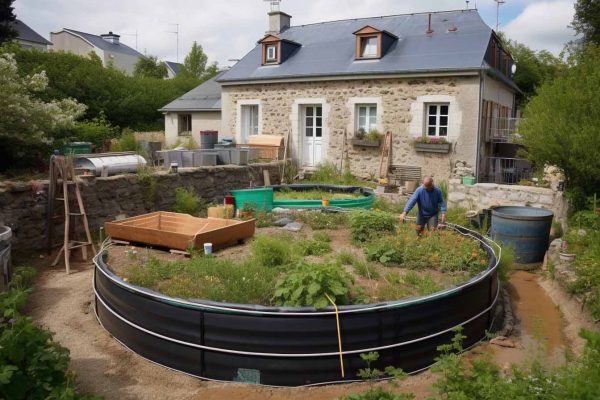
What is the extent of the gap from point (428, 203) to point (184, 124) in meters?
16.2

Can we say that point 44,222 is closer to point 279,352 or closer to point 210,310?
point 210,310

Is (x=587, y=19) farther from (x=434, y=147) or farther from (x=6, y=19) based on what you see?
(x=6, y=19)

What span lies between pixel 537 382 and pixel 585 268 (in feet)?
14.0

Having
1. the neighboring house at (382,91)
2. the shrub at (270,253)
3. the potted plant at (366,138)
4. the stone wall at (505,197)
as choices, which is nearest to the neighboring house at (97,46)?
the neighboring house at (382,91)

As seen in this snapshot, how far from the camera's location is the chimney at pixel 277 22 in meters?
20.5

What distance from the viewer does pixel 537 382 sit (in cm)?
338

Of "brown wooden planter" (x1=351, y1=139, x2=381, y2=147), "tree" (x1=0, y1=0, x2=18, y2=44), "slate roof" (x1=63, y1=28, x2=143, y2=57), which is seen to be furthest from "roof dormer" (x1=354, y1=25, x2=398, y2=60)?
"slate roof" (x1=63, y1=28, x2=143, y2=57)

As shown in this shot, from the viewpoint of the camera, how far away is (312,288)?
5047 millimetres

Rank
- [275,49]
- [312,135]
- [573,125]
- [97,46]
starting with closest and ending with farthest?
[573,125], [312,135], [275,49], [97,46]

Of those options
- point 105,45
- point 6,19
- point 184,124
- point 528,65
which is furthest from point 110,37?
point 528,65

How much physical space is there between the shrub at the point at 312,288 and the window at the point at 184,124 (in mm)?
17583

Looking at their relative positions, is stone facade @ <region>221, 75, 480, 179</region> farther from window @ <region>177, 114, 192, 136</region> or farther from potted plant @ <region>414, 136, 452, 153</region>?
window @ <region>177, 114, 192, 136</region>

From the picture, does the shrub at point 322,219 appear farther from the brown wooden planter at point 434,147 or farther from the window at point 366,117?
the window at point 366,117

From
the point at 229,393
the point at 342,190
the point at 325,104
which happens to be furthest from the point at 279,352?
the point at 325,104
